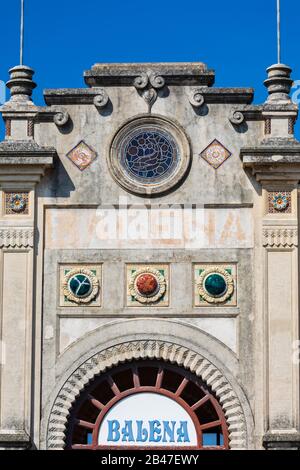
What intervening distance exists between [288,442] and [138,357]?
3871mm

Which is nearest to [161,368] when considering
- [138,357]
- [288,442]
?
[138,357]

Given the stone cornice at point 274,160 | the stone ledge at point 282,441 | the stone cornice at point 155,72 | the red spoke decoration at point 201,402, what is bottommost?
the stone ledge at point 282,441

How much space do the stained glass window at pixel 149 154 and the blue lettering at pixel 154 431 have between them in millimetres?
5504

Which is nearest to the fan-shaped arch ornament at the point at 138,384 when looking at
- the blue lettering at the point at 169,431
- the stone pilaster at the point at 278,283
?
the stone pilaster at the point at 278,283

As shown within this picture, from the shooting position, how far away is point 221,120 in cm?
4525

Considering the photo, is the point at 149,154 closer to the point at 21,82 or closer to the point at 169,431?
the point at 21,82

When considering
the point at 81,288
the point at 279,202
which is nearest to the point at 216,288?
the point at 279,202

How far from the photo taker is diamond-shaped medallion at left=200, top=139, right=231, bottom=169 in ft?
148

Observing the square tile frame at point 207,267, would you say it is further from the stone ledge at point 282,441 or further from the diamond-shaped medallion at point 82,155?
the diamond-shaped medallion at point 82,155

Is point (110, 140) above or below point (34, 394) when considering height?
above

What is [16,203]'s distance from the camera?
1767 inches

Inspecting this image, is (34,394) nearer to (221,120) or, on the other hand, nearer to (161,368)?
(161,368)

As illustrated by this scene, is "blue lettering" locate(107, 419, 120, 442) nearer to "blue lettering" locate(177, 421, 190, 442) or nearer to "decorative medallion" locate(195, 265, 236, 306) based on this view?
"blue lettering" locate(177, 421, 190, 442)

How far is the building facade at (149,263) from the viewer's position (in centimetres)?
4397
